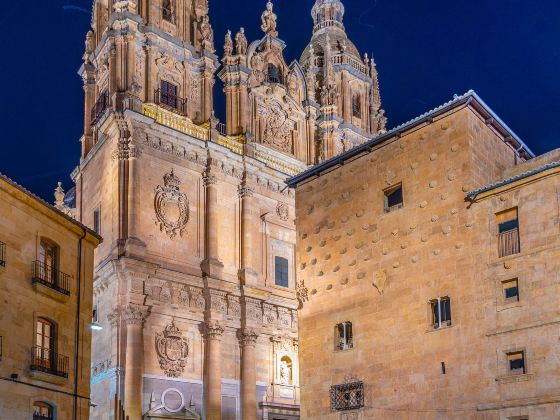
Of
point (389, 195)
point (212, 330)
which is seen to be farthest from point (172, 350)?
point (389, 195)

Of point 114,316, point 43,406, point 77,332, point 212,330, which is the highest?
point 114,316

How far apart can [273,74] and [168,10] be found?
8203 millimetres

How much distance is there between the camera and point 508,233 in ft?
90.7

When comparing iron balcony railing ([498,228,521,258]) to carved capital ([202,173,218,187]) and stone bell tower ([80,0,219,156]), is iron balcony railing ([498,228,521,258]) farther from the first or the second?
stone bell tower ([80,0,219,156])

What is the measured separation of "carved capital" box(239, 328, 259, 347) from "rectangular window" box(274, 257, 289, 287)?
13.6ft

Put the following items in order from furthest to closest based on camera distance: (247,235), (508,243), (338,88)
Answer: (338,88)
(247,235)
(508,243)

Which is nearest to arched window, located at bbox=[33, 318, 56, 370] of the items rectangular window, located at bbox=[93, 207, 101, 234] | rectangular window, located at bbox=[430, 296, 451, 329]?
rectangular window, located at bbox=[430, 296, 451, 329]

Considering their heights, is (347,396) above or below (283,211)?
below

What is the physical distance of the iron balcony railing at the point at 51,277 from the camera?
27.6m

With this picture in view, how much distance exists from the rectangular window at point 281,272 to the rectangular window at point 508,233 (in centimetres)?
2168

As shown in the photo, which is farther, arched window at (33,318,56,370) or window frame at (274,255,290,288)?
window frame at (274,255,290,288)

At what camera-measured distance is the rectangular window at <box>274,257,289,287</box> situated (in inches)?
1900

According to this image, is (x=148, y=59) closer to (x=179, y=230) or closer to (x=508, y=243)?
(x=179, y=230)

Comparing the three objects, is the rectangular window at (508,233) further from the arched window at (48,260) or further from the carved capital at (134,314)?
the carved capital at (134,314)
